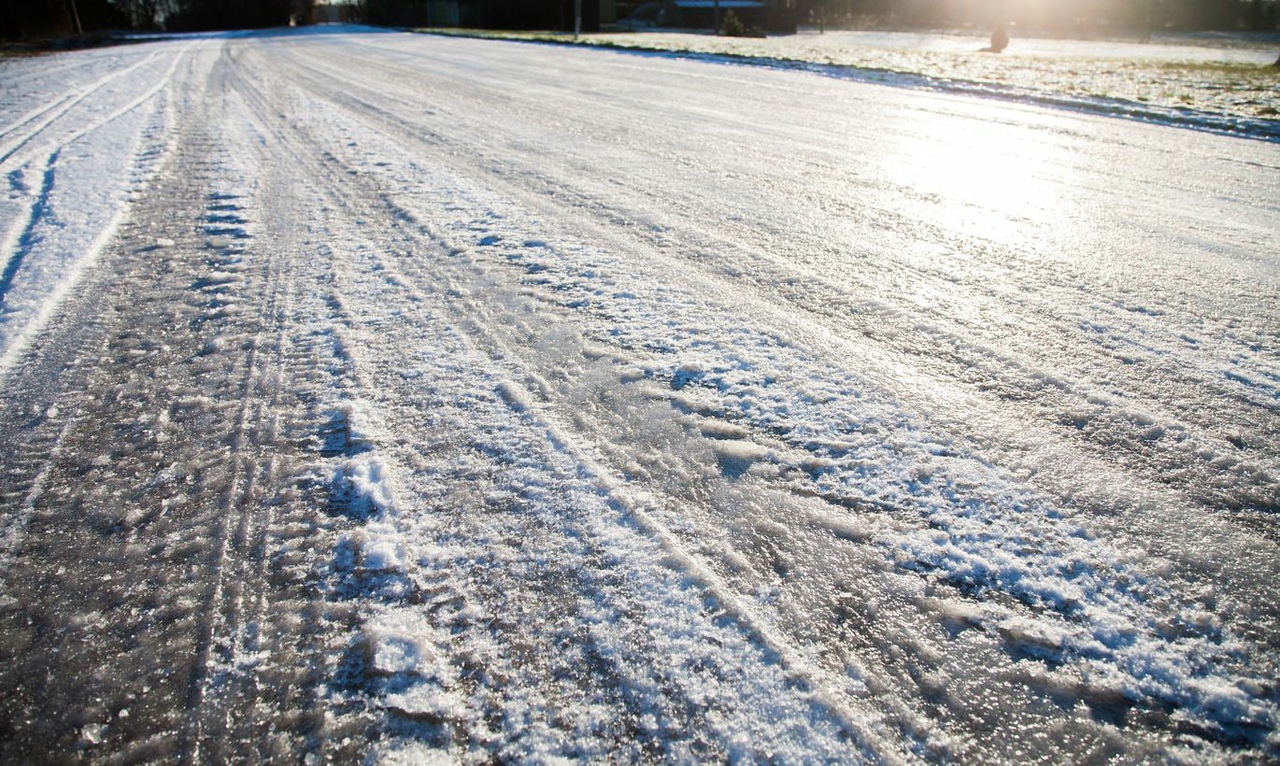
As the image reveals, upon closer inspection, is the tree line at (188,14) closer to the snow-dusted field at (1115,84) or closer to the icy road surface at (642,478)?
the snow-dusted field at (1115,84)

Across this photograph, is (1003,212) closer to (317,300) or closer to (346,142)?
(317,300)

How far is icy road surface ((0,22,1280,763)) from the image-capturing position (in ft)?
3.90

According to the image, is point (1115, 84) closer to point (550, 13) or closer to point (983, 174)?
point (983, 174)

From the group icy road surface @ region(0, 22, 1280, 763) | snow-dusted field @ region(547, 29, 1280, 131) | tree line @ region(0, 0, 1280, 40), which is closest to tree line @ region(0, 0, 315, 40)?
tree line @ region(0, 0, 1280, 40)

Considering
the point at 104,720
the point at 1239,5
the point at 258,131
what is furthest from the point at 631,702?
the point at 1239,5

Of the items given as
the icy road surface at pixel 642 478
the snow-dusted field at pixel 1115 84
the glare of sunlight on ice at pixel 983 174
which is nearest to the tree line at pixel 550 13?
the snow-dusted field at pixel 1115 84

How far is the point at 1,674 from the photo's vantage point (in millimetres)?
1247

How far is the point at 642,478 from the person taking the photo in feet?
5.60

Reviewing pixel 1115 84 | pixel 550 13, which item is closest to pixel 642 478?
pixel 1115 84

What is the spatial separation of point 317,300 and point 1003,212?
11.8ft

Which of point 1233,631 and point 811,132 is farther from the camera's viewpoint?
point 811,132

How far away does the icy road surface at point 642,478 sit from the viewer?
3.90ft

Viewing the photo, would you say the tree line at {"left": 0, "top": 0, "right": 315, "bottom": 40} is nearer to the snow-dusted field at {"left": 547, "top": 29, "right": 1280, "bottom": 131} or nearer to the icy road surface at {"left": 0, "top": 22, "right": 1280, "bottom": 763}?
the snow-dusted field at {"left": 547, "top": 29, "right": 1280, "bottom": 131}

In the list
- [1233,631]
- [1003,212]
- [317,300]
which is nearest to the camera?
[1233,631]
